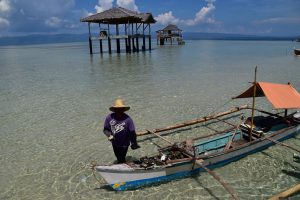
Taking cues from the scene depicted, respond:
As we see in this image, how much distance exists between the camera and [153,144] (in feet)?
30.9

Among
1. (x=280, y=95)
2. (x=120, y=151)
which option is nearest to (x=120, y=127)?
(x=120, y=151)

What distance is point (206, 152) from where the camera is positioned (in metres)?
7.95

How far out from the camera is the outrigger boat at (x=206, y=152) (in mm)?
6344

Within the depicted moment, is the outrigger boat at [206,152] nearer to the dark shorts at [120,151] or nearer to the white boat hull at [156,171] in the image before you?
the white boat hull at [156,171]

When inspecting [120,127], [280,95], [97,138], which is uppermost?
[280,95]

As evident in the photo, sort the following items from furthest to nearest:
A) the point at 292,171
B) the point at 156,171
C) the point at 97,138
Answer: the point at 97,138 → the point at 292,171 → the point at 156,171

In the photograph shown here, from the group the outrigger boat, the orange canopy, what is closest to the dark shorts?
the outrigger boat

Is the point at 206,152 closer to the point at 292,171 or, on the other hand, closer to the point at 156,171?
the point at 156,171

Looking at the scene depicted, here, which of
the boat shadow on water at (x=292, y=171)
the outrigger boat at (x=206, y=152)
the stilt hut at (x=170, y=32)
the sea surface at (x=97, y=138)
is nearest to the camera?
the outrigger boat at (x=206, y=152)

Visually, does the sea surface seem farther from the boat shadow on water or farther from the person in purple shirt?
the person in purple shirt

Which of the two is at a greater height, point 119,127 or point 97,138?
point 119,127

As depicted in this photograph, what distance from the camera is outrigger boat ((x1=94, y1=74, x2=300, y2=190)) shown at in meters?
6.34

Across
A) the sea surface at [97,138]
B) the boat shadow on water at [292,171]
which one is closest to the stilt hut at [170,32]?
the sea surface at [97,138]

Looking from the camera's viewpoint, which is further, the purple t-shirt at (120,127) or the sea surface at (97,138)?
the sea surface at (97,138)
